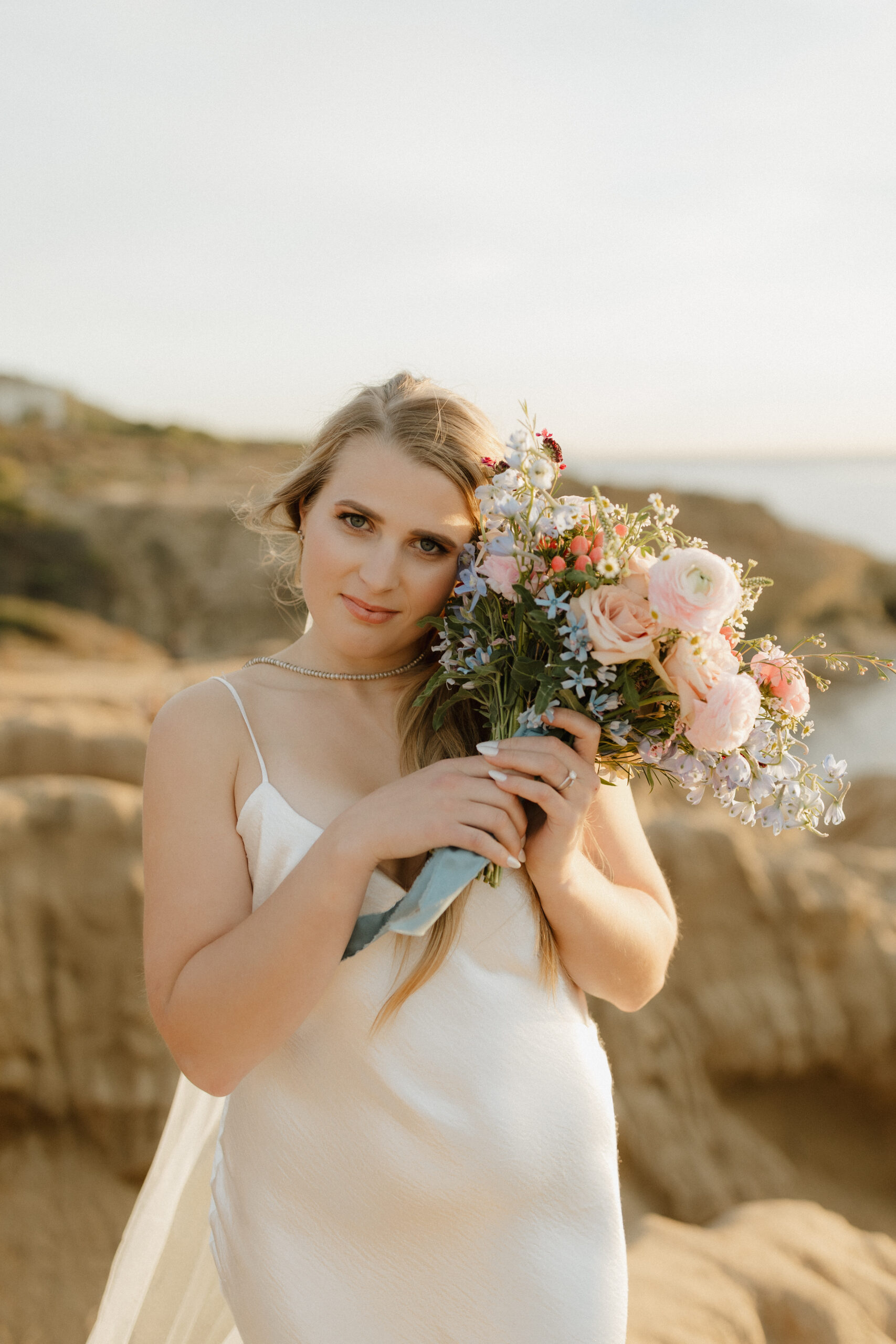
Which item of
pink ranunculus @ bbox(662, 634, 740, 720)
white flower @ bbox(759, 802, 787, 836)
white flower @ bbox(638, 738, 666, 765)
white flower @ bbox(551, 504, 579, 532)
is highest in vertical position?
white flower @ bbox(551, 504, 579, 532)

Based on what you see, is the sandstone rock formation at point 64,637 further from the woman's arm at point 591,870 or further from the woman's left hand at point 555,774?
the woman's left hand at point 555,774

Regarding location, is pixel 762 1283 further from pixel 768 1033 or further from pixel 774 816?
pixel 768 1033

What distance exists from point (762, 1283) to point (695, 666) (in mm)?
2912

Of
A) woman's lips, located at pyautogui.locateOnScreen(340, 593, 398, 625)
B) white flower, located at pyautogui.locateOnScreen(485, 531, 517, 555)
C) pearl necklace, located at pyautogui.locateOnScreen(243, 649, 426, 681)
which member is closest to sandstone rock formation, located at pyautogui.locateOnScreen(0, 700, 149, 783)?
pearl necklace, located at pyautogui.locateOnScreen(243, 649, 426, 681)

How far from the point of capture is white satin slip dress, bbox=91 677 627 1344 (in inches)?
76.9

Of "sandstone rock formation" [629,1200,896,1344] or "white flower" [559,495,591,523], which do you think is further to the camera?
"sandstone rock formation" [629,1200,896,1344]

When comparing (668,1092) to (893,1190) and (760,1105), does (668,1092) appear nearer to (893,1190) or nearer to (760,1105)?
(760,1105)

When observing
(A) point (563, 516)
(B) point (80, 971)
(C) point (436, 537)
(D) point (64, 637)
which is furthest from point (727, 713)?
(D) point (64, 637)

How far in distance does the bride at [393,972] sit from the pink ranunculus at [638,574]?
0.86 feet

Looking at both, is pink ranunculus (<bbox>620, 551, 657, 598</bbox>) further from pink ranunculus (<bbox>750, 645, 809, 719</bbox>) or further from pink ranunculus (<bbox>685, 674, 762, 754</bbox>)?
pink ranunculus (<bbox>750, 645, 809, 719</bbox>)

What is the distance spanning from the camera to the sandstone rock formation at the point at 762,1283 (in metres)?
3.25

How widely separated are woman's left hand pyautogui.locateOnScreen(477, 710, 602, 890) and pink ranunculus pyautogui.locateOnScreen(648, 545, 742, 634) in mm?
270

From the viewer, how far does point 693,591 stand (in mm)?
1648

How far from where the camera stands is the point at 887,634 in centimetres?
3612
